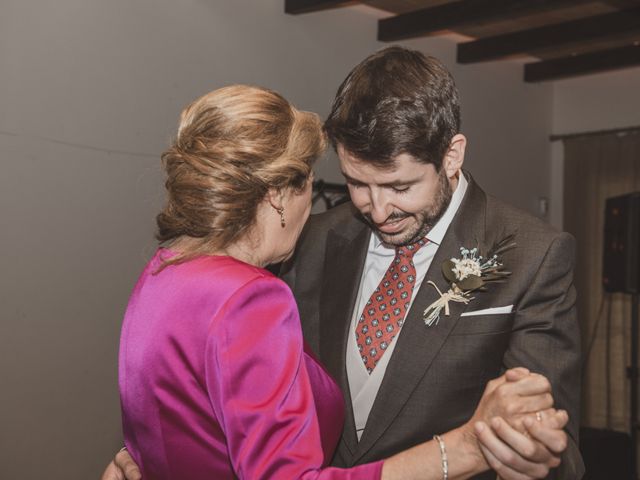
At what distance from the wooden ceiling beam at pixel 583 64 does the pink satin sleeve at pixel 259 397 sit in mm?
6665

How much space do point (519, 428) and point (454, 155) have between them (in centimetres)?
84

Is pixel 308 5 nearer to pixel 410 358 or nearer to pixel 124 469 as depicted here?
pixel 410 358

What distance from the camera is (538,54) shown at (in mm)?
7805

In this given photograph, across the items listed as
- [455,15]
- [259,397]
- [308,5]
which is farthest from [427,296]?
[455,15]

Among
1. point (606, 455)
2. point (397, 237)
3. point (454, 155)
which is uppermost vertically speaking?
point (454, 155)

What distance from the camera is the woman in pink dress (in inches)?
60.7

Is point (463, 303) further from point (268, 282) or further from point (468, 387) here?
point (268, 282)

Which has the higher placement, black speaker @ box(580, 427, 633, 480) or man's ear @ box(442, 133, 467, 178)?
man's ear @ box(442, 133, 467, 178)

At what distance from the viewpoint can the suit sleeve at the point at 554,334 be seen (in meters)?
1.99

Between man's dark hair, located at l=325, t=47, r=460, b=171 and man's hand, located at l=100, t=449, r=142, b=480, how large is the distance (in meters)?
0.94

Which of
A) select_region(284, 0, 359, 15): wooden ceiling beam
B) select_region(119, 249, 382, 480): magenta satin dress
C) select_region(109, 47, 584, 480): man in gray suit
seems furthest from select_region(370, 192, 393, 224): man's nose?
select_region(284, 0, 359, 15): wooden ceiling beam

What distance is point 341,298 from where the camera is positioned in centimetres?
227

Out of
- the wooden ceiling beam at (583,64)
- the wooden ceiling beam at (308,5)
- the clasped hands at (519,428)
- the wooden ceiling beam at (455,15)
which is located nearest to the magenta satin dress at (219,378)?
the clasped hands at (519,428)

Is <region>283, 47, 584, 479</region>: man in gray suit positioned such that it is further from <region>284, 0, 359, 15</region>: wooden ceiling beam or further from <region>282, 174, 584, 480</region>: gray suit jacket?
<region>284, 0, 359, 15</region>: wooden ceiling beam
